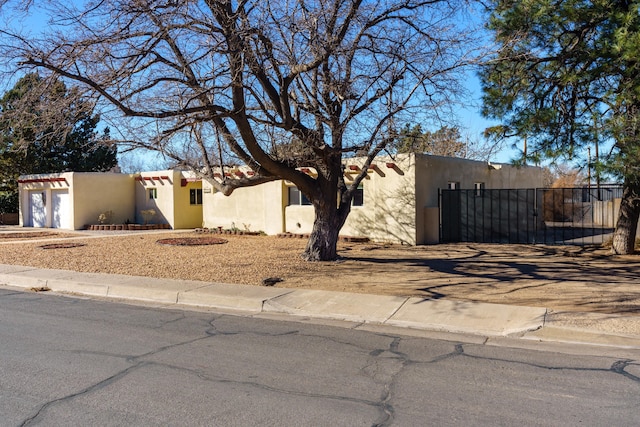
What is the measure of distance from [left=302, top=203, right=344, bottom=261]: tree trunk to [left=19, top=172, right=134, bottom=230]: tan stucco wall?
19726 millimetres

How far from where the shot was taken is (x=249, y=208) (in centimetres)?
2605

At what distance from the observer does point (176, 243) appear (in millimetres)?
20969

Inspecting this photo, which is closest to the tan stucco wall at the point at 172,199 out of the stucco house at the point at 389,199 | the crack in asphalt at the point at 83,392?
the stucco house at the point at 389,199

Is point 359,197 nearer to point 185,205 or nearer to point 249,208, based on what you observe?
point 249,208

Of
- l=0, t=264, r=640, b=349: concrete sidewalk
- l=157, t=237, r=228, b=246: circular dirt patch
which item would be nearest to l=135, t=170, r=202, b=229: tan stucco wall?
l=157, t=237, r=228, b=246: circular dirt patch

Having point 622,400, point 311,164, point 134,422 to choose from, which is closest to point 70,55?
point 311,164

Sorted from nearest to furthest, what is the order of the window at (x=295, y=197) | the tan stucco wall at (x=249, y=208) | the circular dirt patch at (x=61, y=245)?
the circular dirt patch at (x=61, y=245) → the window at (x=295, y=197) → the tan stucco wall at (x=249, y=208)

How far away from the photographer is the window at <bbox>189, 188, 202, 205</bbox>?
30625mm

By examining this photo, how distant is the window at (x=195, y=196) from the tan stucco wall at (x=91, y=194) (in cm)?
432

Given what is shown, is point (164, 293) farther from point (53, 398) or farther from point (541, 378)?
point (541, 378)

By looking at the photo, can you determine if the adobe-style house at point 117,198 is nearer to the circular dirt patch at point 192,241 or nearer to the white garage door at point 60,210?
the white garage door at point 60,210

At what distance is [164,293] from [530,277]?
8.10 meters

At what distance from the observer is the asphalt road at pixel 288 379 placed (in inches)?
189

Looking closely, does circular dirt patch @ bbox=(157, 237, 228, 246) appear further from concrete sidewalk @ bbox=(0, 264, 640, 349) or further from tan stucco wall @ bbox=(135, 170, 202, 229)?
concrete sidewalk @ bbox=(0, 264, 640, 349)
